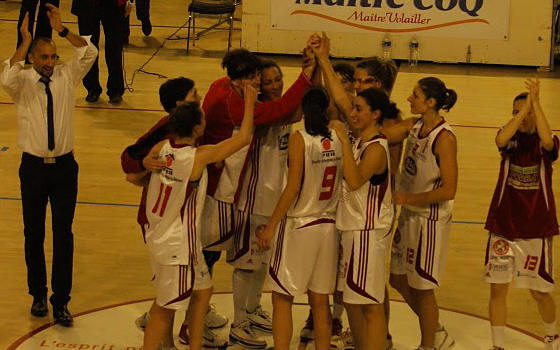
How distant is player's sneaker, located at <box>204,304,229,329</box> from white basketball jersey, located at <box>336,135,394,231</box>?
56.0 inches

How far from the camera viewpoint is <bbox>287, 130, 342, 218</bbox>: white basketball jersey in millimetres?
5809

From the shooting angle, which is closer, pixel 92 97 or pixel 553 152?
pixel 553 152

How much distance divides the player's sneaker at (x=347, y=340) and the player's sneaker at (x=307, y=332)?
0.21m

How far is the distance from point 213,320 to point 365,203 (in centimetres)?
162

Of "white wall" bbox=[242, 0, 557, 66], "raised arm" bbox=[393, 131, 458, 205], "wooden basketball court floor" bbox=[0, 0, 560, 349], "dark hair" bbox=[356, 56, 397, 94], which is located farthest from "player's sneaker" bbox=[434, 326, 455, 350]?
"white wall" bbox=[242, 0, 557, 66]

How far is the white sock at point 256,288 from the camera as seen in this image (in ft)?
22.0

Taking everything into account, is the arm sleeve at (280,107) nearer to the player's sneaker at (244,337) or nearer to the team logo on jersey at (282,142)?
the team logo on jersey at (282,142)

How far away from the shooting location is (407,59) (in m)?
15.0

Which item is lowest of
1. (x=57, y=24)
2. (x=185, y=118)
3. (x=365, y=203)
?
(x=365, y=203)

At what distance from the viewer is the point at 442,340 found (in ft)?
21.9

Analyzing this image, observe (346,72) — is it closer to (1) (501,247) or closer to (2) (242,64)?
(2) (242,64)

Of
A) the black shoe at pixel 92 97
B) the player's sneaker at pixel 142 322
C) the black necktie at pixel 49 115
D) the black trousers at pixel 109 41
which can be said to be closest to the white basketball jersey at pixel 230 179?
the player's sneaker at pixel 142 322

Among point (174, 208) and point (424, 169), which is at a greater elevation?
point (424, 169)

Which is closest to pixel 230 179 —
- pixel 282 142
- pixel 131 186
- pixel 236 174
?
pixel 236 174
